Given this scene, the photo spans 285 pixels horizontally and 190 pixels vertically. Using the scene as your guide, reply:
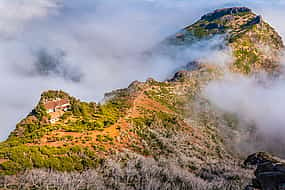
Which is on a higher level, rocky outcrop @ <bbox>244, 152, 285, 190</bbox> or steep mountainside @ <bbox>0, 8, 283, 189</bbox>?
steep mountainside @ <bbox>0, 8, 283, 189</bbox>

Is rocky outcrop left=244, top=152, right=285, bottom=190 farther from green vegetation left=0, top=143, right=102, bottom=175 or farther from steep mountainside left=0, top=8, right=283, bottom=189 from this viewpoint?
green vegetation left=0, top=143, right=102, bottom=175

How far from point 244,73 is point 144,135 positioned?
12757 cm

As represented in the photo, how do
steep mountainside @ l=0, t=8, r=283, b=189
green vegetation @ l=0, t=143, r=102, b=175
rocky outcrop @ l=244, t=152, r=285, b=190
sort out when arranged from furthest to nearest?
steep mountainside @ l=0, t=8, r=283, b=189 → green vegetation @ l=0, t=143, r=102, b=175 → rocky outcrop @ l=244, t=152, r=285, b=190

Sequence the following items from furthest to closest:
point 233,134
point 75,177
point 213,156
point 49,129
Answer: point 233,134 → point 213,156 → point 49,129 → point 75,177

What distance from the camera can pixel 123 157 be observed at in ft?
206

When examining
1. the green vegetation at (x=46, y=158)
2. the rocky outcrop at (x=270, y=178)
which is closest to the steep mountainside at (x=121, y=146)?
the green vegetation at (x=46, y=158)

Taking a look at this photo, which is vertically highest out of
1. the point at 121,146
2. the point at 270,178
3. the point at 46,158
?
the point at 121,146

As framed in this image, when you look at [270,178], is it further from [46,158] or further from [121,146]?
[121,146]

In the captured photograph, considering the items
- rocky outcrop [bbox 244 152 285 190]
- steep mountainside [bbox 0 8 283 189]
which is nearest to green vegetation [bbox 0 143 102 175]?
steep mountainside [bbox 0 8 283 189]

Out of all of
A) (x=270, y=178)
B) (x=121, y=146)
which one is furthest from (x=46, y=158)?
(x=270, y=178)

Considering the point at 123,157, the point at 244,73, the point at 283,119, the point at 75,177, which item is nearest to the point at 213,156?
the point at 123,157

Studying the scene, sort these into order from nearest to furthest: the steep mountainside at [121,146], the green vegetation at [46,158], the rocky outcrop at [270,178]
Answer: the rocky outcrop at [270,178]
the green vegetation at [46,158]
the steep mountainside at [121,146]

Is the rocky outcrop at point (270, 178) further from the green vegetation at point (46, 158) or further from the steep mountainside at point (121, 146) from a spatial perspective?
the green vegetation at point (46, 158)

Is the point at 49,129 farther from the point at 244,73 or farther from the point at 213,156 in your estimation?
the point at 244,73
